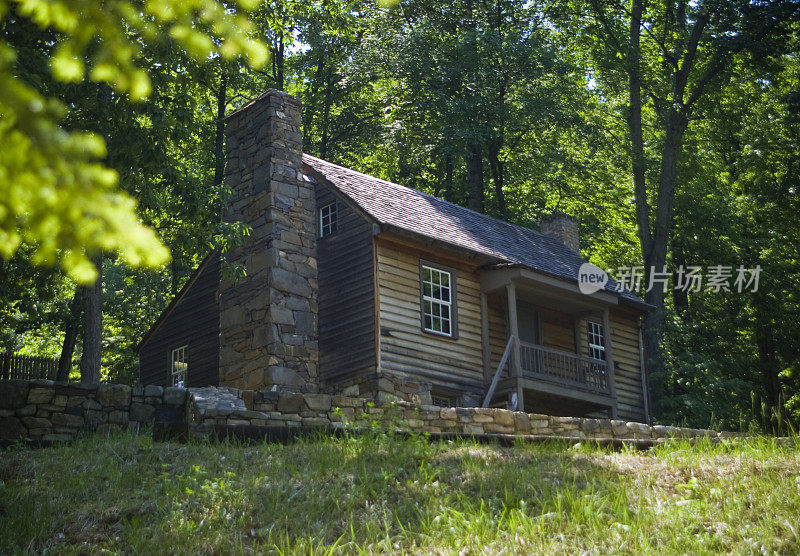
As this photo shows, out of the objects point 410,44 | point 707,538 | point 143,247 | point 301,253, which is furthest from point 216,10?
point 410,44

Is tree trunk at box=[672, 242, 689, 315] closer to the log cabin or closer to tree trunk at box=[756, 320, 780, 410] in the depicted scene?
tree trunk at box=[756, 320, 780, 410]

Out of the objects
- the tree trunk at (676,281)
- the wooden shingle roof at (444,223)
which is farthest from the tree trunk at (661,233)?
the tree trunk at (676,281)

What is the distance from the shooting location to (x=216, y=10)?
5383mm

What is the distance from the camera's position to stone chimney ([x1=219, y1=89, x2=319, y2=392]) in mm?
19578

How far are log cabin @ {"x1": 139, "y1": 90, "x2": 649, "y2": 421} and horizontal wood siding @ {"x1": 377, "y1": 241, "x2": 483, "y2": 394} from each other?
0.03 meters

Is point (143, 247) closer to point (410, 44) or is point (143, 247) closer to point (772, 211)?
point (772, 211)

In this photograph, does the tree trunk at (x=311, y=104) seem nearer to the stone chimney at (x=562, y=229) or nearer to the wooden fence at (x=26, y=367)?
the stone chimney at (x=562, y=229)

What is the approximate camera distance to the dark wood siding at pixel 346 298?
20.0 metres

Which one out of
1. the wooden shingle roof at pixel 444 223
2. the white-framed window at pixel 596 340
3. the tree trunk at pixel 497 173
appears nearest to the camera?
the wooden shingle roof at pixel 444 223

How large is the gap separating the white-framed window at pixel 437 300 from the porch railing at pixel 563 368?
1.78m

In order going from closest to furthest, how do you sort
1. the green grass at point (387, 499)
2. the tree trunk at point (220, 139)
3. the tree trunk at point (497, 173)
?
the green grass at point (387, 499)
the tree trunk at point (220, 139)
the tree trunk at point (497, 173)

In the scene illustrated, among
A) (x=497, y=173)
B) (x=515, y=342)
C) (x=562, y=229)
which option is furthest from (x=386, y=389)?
(x=497, y=173)

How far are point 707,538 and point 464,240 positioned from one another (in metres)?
14.4

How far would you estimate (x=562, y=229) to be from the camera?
29.7 metres
